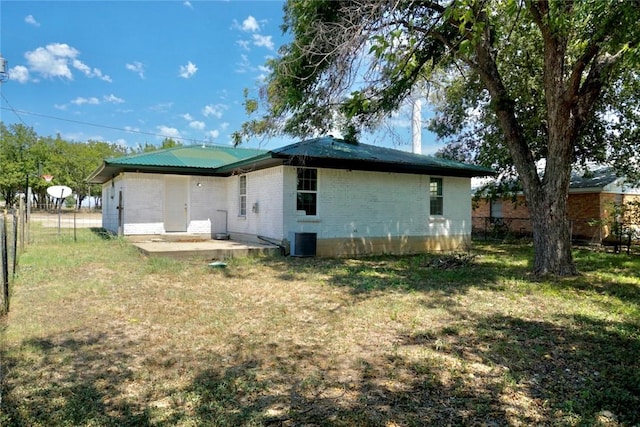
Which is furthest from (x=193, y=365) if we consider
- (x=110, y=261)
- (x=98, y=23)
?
(x=98, y=23)

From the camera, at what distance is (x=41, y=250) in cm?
1224

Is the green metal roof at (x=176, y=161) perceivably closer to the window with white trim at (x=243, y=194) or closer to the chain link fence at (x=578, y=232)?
the window with white trim at (x=243, y=194)

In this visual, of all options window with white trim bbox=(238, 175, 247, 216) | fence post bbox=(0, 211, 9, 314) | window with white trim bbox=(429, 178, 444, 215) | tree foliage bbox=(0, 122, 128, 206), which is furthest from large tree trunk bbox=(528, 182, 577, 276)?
tree foliage bbox=(0, 122, 128, 206)

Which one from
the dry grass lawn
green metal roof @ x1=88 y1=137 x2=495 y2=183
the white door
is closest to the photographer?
the dry grass lawn

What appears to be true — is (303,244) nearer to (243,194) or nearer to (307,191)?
(307,191)

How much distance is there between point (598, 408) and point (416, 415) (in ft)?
4.94

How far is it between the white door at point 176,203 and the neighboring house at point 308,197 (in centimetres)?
4

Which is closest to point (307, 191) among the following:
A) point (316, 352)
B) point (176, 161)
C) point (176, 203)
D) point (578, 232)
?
point (176, 161)

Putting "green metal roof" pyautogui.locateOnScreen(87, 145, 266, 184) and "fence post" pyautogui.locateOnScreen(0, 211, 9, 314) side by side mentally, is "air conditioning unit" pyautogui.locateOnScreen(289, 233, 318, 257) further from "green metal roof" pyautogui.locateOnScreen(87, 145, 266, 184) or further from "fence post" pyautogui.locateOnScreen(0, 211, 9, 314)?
"fence post" pyautogui.locateOnScreen(0, 211, 9, 314)

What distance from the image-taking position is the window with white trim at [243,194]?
1520 cm

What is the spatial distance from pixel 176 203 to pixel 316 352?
13.5 meters

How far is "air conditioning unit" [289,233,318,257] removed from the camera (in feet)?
40.0

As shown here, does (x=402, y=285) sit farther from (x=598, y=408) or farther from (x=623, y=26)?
(x=623, y=26)

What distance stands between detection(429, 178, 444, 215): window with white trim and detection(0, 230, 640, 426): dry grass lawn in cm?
653
